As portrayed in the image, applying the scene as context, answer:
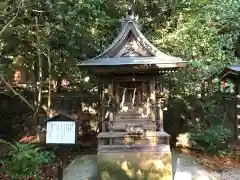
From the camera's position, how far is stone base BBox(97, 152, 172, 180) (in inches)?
305

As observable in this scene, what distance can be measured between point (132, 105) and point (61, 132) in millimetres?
3878

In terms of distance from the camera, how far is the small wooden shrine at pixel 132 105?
786 centimetres

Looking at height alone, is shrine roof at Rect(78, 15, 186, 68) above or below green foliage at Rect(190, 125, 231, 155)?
above

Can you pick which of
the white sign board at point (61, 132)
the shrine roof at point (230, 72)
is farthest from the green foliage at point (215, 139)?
the white sign board at point (61, 132)

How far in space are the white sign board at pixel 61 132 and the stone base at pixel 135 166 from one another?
2.79m

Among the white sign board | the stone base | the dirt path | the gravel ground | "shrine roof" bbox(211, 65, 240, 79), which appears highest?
"shrine roof" bbox(211, 65, 240, 79)

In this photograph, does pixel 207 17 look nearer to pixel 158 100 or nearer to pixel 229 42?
pixel 229 42

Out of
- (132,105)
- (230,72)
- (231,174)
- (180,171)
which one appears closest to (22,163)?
(132,105)

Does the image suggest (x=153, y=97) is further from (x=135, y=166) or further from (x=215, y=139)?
(x=215, y=139)

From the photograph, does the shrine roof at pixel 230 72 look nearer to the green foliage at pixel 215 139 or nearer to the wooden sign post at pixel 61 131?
the green foliage at pixel 215 139

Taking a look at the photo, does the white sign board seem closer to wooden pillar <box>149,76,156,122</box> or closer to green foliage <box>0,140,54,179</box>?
green foliage <box>0,140,54,179</box>

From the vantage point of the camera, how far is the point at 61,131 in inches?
209

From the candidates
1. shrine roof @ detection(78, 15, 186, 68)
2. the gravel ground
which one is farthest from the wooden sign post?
the gravel ground

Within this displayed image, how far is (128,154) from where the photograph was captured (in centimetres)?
793
